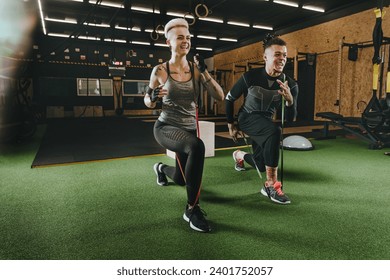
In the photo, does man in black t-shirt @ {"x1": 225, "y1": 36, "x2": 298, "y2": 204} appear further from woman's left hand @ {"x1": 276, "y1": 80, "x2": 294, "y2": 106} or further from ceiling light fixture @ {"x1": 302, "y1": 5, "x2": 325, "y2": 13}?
ceiling light fixture @ {"x1": 302, "y1": 5, "x2": 325, "y2": 13}

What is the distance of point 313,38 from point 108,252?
967 centimetres

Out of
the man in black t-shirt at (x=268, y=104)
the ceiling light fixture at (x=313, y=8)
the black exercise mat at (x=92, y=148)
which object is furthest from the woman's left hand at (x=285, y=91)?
the ceiling light fixture at (x=313, y=8)

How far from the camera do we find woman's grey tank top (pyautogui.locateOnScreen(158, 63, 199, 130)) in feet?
6.11

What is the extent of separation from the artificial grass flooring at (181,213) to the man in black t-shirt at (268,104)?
0.78ft

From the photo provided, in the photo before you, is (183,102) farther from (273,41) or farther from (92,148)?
(92,148)

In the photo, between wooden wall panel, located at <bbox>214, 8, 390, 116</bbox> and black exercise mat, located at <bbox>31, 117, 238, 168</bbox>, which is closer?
black exercise mat, located at <bbox>31, 117, 238, 168</bbox>

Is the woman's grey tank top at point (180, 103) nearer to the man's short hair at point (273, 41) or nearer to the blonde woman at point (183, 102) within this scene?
the blonde woman at point (183, 102)

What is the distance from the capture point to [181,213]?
2.03 metres

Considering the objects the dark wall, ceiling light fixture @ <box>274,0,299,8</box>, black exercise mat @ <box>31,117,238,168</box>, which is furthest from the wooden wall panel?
the dark wall

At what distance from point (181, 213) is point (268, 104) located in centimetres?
111

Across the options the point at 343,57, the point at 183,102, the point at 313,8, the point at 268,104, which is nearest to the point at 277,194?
the point at 268,104

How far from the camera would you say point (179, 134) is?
1.81 meters

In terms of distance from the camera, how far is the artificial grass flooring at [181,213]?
1491 mm

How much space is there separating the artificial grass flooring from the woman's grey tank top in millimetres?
646
